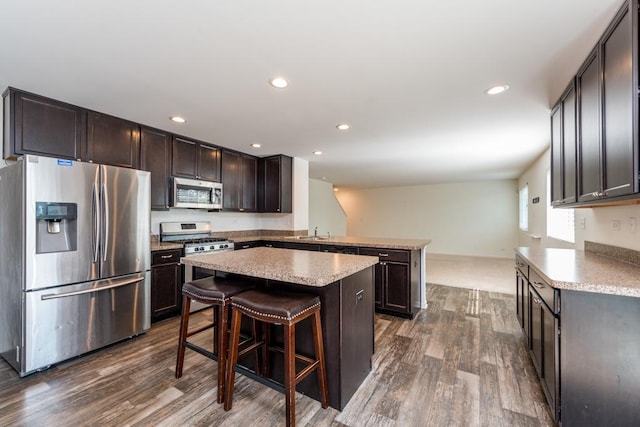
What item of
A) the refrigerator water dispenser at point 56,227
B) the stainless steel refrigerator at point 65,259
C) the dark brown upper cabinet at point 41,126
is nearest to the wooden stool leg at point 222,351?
the stainless steel refrigerator at point 65,259

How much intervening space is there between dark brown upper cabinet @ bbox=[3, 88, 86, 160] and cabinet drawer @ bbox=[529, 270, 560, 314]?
4.01 metres

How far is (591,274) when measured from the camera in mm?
1597

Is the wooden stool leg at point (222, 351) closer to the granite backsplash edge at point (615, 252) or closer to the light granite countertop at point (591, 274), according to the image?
the light granite countertop at point (591, 274)

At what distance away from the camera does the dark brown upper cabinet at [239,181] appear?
176 inches

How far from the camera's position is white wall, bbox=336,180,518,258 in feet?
26.5

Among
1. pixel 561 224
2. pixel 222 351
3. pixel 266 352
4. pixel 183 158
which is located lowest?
pixel 266 352

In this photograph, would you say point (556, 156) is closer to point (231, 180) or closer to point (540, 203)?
point (540, 203)

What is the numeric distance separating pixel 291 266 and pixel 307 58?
4.73 ft

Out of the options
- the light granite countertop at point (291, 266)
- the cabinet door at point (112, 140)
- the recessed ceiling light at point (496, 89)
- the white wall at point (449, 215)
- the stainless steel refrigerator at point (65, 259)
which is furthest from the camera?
the white wall at point (449, 215)

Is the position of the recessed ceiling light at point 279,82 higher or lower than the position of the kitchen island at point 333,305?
higher

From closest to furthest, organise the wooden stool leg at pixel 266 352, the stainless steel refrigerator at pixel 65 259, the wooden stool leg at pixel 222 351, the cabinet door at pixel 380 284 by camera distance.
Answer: the wooden stool leg at pixel 222 351 → the wooden stool leg at pixel 266 352 → the stainless steel refrigerator at pixel 65 259 → the cabinet door at pixel 380 284

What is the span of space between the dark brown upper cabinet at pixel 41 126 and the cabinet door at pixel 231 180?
74.1 inches

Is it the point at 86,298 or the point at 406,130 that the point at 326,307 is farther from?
the point at 406,130

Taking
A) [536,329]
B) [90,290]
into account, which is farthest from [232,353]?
[536,329]
